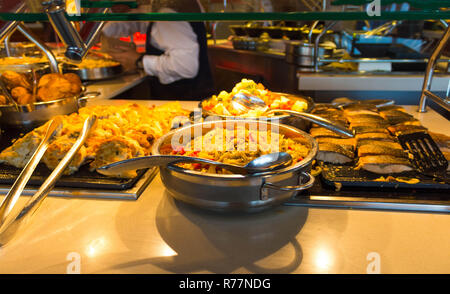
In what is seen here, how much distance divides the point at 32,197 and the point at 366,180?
2.85 ft

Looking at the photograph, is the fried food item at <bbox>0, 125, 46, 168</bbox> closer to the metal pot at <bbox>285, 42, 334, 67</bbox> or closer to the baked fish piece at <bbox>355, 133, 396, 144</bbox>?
the baked fish piece at <bbox>355, 133, 396, 144</bbox>

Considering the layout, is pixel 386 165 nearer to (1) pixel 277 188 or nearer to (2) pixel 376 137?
(2) pixel 376 137

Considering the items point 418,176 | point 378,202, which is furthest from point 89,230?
point 418,176

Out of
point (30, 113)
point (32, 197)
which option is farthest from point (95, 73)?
point (32, 197)

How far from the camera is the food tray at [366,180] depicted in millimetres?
906

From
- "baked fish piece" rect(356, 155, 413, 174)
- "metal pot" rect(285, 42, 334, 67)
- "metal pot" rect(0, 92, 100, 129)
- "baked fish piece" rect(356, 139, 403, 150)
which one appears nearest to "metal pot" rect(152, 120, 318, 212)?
"baked fish piece" rect(356, 155, 413, 174)

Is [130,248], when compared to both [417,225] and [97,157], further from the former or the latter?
[417,225]

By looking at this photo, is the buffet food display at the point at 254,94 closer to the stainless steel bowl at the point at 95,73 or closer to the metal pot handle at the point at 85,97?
the metal pot handle at the point at 85,97

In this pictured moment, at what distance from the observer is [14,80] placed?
1.55 meters

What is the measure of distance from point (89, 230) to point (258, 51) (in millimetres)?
3587

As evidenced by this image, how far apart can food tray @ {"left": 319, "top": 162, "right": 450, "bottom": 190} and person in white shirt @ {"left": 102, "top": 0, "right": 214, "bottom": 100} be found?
1747mm

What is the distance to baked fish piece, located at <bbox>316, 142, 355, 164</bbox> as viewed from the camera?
1.02 meters

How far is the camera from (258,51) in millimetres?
4043

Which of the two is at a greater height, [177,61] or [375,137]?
[177,61]
